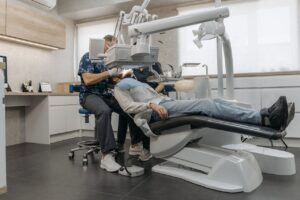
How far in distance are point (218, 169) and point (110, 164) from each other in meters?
0.88

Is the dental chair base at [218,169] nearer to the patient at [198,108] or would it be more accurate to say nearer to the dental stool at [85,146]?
the patient at [198,108]

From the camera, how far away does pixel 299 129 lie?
2.77 metres

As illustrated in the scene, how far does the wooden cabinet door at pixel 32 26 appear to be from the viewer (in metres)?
3.05

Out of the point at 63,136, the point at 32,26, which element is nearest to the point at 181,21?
the point at 32,26

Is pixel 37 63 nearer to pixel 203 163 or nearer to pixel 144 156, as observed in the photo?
pixel 144 156

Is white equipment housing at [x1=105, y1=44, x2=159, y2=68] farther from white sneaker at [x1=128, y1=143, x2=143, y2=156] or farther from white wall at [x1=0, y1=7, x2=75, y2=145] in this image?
white wall at [x1=0, y1=7, x2=75, y2=145]

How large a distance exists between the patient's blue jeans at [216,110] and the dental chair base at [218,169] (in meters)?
0.27

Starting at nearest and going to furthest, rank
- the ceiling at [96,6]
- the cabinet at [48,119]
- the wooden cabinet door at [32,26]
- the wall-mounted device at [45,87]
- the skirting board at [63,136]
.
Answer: the wooden cabinet door at [32,26] < the cabinet at [48,119] < the skirting board at [63,136] < the wall-mounted device at [45,87] < the ceiling at [96,6]

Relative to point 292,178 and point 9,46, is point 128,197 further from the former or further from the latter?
point 9,46

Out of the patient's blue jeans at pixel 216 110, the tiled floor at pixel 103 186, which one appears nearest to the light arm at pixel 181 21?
the patient's blue jeans at pixel 216 110

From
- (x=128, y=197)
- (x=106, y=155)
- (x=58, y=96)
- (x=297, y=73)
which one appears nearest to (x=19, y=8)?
(x=58, y=96)

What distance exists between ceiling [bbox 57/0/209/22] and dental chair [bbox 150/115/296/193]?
8.21ft

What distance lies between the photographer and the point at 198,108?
66.7 inches

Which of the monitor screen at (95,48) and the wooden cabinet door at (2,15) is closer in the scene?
the monitor screen at (95,48)
